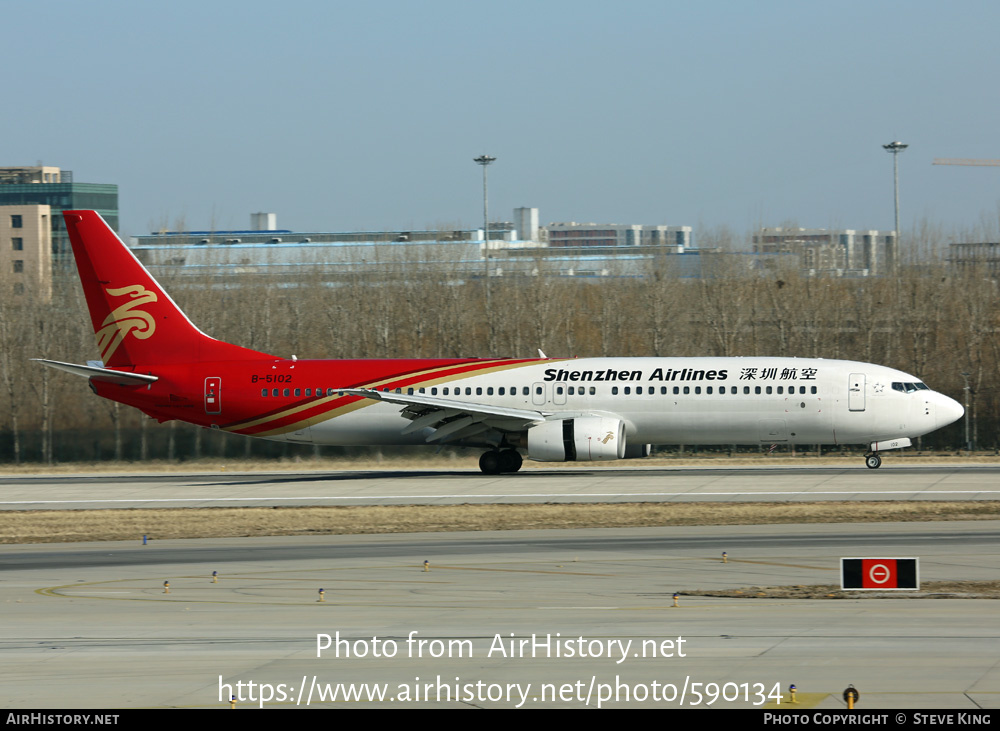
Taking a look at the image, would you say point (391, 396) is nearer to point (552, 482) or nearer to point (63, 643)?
point (552, 482)

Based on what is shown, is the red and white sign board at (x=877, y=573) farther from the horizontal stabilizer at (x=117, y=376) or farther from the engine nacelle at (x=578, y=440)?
the horizontal stabilizer at (x=117, y=376)

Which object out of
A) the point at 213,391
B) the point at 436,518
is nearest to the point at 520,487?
the point at 436,518

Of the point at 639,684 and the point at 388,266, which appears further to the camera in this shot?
the point at 388,266

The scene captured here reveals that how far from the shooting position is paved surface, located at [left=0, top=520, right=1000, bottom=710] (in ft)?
41.6

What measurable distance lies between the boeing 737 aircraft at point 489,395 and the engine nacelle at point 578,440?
1.9 inches

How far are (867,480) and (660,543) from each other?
14.9 metres

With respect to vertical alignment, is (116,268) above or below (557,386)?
above

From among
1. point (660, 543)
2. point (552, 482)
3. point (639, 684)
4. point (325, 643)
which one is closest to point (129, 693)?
point (325, 643)

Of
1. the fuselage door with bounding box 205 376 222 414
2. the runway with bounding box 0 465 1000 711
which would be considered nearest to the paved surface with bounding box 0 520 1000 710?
the runway with bounding box 0 465 1000 711

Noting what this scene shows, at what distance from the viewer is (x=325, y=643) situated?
15.3 metres

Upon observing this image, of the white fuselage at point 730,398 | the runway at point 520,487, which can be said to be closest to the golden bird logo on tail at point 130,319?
the runway at point 520,487

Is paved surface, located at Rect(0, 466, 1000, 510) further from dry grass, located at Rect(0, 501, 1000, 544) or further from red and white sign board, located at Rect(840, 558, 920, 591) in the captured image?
red and white sign board, located at Rect(840, 558, 920, 591)

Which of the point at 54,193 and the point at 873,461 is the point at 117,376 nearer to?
the point at 873,461

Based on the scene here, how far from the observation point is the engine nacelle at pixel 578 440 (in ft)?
129
